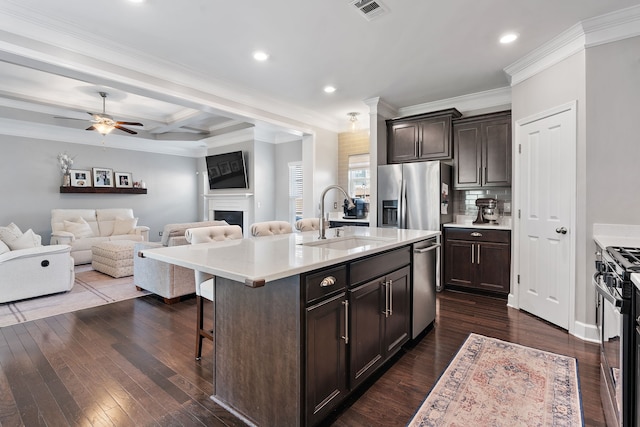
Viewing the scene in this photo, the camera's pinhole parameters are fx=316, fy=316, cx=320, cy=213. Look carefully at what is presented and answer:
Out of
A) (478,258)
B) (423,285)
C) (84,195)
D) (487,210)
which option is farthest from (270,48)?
(84,195)

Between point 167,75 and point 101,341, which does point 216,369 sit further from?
point 167,75

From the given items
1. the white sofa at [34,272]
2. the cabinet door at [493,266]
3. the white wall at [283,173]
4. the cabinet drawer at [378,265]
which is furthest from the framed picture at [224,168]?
the cabinet drawer at [378,265]

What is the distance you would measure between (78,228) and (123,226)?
32.6 inches

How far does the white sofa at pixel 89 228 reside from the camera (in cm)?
598

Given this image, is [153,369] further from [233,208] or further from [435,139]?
[233,208]

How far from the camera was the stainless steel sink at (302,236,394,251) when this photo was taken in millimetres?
2441

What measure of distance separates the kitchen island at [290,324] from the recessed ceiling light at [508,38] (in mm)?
2413

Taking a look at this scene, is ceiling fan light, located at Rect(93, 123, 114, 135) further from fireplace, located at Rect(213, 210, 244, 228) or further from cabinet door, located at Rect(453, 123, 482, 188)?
cabinet door, located at Rect(453, 123, 482, 188)

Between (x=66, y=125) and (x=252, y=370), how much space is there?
22.6 ft

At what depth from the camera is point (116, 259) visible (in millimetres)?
4957

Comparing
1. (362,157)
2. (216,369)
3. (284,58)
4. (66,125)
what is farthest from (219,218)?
(216,369)

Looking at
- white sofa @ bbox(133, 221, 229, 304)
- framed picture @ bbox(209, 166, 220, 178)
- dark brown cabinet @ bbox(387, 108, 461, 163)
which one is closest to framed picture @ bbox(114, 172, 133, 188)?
framed picture @ bbox(209, 166, 220, 178)

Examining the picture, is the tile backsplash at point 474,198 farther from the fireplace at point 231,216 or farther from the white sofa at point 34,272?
the white sofa at point 34,272

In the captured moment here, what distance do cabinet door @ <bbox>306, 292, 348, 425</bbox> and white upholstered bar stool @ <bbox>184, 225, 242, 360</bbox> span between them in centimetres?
100
